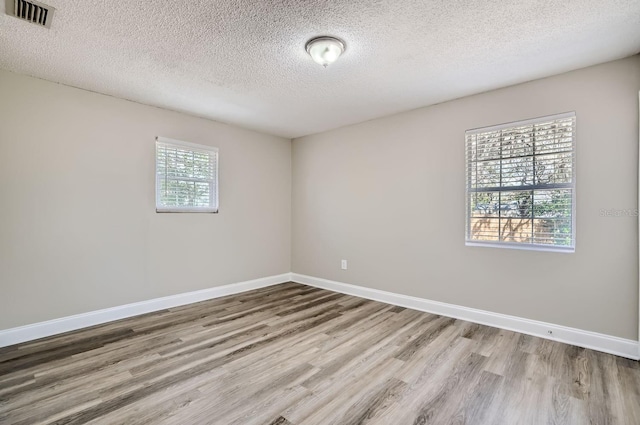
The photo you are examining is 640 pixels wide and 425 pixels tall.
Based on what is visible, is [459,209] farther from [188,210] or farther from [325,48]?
[188,210]

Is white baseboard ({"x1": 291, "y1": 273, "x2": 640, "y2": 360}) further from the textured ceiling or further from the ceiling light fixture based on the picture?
the ceiling light fixture

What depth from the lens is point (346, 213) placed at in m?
4.48

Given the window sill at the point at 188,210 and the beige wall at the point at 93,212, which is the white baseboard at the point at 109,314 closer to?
the beige wall at the point at 93,212

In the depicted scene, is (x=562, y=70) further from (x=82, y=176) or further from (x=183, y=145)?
(x=82, y=176)

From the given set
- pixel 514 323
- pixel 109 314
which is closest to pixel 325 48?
pixel 514 323

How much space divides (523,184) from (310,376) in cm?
261

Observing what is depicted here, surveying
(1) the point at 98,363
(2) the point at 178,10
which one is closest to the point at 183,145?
(2) the point at 178,10

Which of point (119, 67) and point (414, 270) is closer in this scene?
point (119, 67)

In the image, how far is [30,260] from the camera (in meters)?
2.84

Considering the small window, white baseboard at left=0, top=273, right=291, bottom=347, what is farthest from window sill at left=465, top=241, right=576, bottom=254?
the small window

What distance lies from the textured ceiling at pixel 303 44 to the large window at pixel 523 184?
511 mm

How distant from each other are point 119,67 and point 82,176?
122 centimetres

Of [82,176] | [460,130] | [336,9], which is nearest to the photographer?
[336,9]

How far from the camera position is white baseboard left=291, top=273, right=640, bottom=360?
98.3 inches
